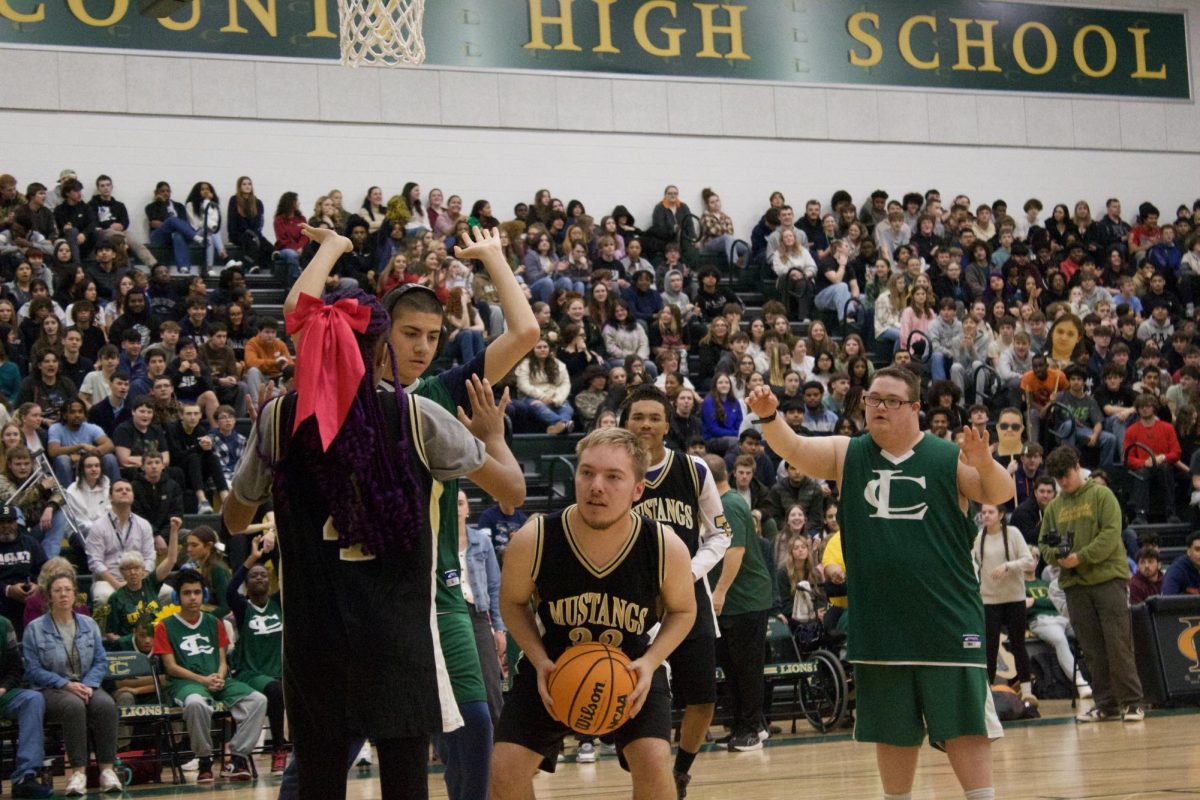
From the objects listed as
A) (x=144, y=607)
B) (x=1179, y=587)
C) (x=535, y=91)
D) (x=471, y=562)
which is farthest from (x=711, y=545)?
(x=535, y=91)

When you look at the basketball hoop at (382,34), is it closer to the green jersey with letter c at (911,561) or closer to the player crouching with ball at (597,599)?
the green jersey with letter c at (911,561)

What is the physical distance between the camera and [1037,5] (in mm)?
25891

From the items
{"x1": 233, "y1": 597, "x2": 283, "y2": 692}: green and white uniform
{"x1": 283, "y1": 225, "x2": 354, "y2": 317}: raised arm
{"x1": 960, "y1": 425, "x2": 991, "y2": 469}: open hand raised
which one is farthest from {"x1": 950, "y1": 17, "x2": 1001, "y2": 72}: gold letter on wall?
{"x1": 283, "y1": 225, "x2": 354, "y2": 317}: raised arm

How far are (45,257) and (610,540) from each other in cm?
1383

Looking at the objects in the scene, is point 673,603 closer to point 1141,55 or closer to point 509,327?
point 509,327

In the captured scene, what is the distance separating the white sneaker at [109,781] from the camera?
10125mm

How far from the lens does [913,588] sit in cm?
563

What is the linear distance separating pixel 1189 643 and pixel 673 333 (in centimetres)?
797

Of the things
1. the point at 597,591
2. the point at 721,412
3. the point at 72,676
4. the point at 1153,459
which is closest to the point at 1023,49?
the point at 1153,459

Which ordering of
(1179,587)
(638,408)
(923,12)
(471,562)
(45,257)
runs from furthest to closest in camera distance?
(923,12), (45,257), (1179,587), (471,562), (638,408)

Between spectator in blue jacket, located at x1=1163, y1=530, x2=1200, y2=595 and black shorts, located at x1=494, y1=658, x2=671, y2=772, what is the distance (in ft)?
29.3

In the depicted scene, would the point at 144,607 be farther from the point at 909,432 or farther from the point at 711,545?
the point at 909,432

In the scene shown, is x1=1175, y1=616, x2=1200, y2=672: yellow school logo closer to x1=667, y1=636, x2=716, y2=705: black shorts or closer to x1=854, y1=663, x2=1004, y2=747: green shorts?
x1=667, y1=636, x2=716, y2=705: black shorts

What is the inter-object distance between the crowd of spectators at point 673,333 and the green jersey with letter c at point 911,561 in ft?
22.6
